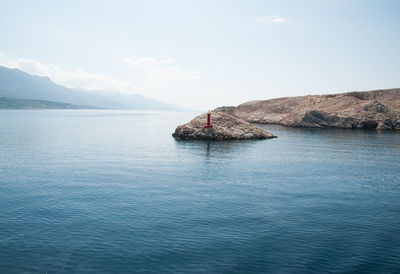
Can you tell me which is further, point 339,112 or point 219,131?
point 339,112

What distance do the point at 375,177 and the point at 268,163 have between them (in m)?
11.2

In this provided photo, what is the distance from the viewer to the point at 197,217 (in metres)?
17.7

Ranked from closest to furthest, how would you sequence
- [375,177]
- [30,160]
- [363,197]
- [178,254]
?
[178,254] < [363,197] < [375,177] < [30,160]

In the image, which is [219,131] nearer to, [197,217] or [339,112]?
[197,217]

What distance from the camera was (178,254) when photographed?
13.2 metres

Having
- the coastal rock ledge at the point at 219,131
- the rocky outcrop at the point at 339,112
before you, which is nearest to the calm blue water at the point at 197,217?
the coastal rock ledge at the point at 219,131

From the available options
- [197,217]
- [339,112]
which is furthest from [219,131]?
[339,112]

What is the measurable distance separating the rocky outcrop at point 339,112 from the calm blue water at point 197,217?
68.7 m

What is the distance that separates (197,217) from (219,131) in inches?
1594

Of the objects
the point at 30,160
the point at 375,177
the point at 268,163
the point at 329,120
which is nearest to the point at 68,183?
the point at 30,160

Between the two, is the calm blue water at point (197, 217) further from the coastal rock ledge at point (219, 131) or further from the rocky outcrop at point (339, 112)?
the rocky outcrop at point (339, 112)

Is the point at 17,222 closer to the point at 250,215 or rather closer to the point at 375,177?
the point at 250,215

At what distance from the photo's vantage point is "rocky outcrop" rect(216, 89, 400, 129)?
95.1 metres

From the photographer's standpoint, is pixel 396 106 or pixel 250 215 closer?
pixel 250 215
